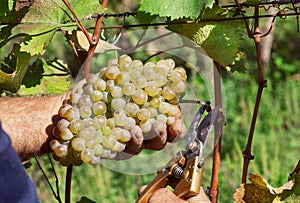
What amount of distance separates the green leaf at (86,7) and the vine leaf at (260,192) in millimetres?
450

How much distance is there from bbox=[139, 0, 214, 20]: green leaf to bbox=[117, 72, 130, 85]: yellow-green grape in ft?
0.63

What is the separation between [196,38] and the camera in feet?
4.84

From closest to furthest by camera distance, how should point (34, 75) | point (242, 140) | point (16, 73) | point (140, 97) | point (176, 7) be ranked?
point (140, 97) → point (176, 7) → point (16, 73) → point (34, 75) → point (242, 140)

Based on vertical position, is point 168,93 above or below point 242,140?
above

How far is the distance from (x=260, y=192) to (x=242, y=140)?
97.3 inches

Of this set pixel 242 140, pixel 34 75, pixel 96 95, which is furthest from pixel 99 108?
pixel 242 140

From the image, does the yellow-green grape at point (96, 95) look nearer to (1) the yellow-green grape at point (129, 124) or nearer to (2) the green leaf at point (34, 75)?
(1) the yellow-green grape at point (129, 124)

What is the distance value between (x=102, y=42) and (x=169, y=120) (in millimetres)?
360

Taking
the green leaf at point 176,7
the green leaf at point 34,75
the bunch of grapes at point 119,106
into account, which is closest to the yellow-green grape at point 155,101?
the bunch of grapes at point 119,106

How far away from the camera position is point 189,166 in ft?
4.21

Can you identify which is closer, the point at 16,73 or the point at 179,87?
the point at 179,87

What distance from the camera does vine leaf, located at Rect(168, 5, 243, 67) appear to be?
1.47 meters

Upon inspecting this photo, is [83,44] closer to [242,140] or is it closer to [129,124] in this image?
[129,124]

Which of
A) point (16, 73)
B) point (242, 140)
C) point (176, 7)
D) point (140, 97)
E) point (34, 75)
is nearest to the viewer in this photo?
point (140, 97)
